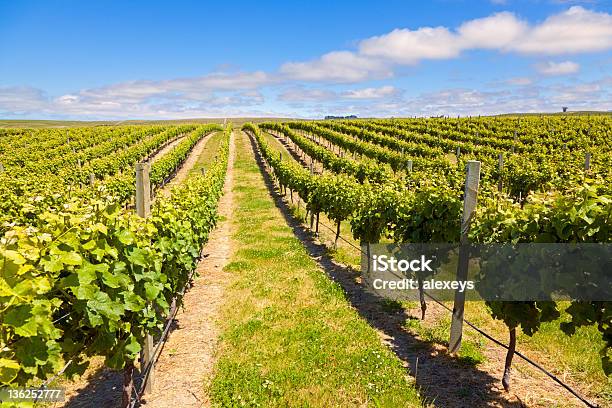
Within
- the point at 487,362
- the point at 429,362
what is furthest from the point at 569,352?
the point at 429,362

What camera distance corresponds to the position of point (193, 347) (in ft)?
24.3

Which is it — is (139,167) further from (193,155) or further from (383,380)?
(193,155)

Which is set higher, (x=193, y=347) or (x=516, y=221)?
(x=516, y=221)

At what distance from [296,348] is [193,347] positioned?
199 centimetres

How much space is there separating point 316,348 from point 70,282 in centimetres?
455

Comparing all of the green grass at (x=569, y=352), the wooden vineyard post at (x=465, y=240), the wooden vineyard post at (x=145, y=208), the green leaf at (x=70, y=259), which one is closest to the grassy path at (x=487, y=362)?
the green grass at (x=569, y=352)

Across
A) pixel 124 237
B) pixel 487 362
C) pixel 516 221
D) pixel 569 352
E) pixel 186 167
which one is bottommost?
pixel 487 362

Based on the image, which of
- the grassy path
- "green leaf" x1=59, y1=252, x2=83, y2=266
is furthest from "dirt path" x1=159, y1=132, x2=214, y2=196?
"green leaf" x1=59, y1=252, x2=83, y2=266

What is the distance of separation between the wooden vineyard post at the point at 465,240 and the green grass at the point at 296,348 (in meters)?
1.15

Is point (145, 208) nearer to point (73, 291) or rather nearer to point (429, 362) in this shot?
point (73, 291)

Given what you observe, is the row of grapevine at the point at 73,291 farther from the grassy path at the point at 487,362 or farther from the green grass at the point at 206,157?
the green grass at the point at 206,157

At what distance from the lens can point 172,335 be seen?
7902 mm

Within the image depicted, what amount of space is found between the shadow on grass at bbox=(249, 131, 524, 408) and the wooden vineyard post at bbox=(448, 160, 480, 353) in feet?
1.26

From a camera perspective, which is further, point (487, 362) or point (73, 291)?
point (487, 362)
